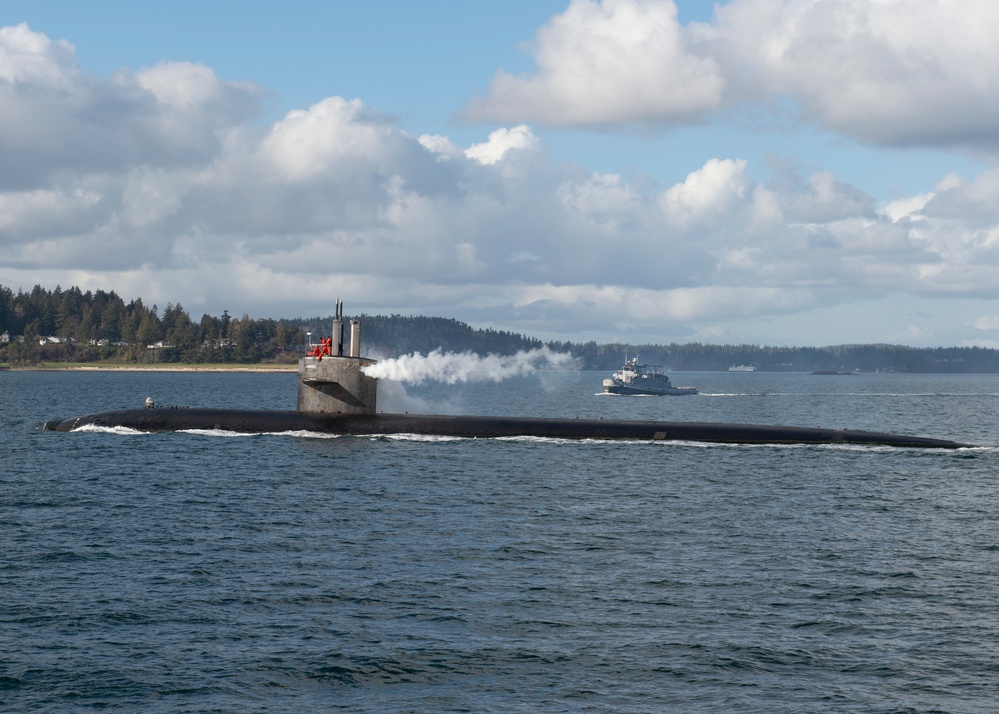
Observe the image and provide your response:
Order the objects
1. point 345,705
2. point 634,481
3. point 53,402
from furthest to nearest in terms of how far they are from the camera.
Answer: point 53,402
point 634,481
point 345,705

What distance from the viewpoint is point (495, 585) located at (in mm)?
30797

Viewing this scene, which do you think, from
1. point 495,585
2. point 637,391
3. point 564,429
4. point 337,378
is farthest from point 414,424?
point 637,391

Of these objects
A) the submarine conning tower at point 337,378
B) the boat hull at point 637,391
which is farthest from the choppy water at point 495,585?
the boat hull at point 637,391

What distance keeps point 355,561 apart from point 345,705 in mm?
12476

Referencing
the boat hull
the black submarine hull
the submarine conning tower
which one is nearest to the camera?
the submarine conning tower

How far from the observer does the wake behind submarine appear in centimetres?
6550

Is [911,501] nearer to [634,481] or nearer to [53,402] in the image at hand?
[634,481]

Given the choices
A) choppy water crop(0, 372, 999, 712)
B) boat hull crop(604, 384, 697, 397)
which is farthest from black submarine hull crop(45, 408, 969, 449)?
boat hull crop(604, 384, 697, 397)

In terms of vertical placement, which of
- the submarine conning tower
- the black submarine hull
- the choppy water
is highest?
the submarine conning tower

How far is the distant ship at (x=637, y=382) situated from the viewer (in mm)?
164625

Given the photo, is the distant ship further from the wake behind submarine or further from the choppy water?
the choppy water

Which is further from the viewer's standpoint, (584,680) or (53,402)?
(53,402)

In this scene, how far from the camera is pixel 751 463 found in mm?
59906

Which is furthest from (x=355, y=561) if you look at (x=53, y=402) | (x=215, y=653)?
(x=53, y=402)
